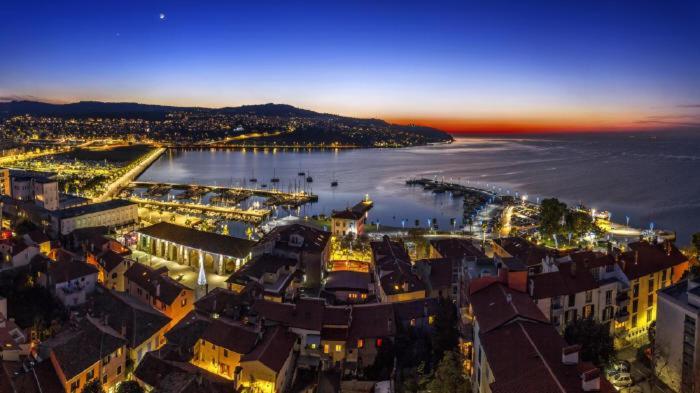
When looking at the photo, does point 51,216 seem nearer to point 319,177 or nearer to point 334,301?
point 334,301

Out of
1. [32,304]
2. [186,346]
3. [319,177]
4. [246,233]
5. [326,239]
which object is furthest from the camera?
[319,177]

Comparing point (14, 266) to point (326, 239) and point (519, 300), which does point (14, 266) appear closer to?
point (326, 239)

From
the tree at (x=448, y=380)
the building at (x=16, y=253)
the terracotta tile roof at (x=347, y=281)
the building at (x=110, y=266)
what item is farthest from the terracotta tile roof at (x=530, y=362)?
the building at (x=16, y=253)

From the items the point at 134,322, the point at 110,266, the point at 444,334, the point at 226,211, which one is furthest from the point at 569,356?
the point at 226,211

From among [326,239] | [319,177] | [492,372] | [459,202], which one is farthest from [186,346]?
[319,177]

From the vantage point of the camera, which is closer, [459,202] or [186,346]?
[186,346]

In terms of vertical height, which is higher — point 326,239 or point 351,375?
point 326,239

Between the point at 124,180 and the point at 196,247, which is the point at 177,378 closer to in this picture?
the point at 196,247

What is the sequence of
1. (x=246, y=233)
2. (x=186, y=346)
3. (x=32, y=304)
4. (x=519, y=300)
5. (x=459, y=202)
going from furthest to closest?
(x=459, y=202), (x=246, y=233), (x=32, y=304), (x=186, y=346), (x=519, y=300)
